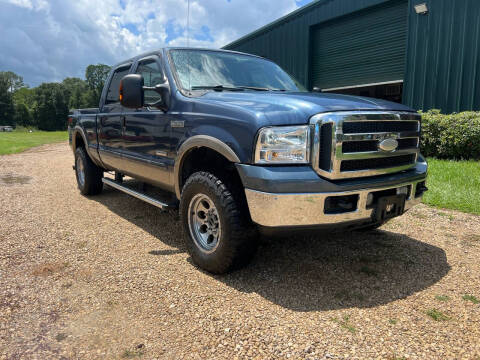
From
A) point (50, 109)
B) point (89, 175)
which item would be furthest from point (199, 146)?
point (50, 109)

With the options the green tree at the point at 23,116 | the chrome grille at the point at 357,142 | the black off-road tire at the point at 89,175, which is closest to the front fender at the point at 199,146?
the chrome grille at the point at 357,142

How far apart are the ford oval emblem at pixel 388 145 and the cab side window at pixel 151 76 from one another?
2226 millimetres

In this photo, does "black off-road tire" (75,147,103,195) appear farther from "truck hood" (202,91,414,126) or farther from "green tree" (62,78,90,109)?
"green tree" (62,78,90,109)

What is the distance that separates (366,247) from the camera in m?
3.77

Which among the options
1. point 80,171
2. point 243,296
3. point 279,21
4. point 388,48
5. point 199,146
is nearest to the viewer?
point 243,296

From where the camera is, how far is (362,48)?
12188 mm

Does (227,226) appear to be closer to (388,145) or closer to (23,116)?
(388,145)

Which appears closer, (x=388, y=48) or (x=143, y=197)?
(x=143, y=197)

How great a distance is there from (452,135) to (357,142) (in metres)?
6.86

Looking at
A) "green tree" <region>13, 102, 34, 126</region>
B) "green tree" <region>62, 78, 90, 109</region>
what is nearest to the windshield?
"green tree" <region>62, 78, 90, 109</region>

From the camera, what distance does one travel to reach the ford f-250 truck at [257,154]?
2.57 meters

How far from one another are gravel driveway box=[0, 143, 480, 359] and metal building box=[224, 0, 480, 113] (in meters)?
6.61

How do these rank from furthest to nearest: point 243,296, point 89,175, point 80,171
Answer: point 80,171 < point 89,175 < point 243,296

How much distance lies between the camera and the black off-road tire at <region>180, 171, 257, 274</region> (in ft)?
9.26
